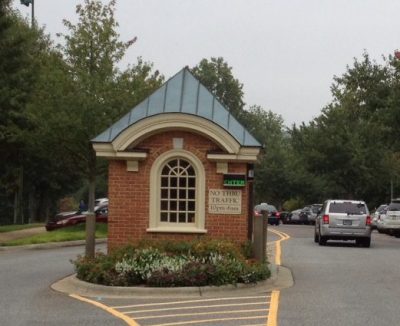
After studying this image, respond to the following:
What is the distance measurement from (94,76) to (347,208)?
1125cm

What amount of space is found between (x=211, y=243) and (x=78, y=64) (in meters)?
17.9

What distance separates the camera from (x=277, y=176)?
7275 centimetres

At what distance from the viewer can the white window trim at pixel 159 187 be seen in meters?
14.3

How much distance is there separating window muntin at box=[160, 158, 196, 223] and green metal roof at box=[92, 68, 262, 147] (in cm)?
111

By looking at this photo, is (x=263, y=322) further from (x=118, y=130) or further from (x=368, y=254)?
(x=368, y=254)

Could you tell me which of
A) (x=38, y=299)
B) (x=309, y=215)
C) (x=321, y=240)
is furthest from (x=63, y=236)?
(x=309, y=215)

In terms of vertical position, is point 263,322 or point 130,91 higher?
point 130,91

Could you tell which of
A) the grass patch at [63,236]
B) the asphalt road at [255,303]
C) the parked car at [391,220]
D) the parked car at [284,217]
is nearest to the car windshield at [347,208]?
the asphalt road at [255,303]

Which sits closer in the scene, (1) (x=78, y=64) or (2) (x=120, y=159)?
(2) (x=120, y=159)

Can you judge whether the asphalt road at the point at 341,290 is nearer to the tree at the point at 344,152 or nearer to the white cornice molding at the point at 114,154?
the white cornice molding at the point at 114,154

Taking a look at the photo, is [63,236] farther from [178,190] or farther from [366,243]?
[178,190]

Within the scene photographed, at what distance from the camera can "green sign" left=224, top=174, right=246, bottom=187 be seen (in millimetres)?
14250

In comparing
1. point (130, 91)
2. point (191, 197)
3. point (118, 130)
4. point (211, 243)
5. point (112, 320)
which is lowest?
point (112, 320)

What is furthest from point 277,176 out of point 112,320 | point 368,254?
point 112,320
